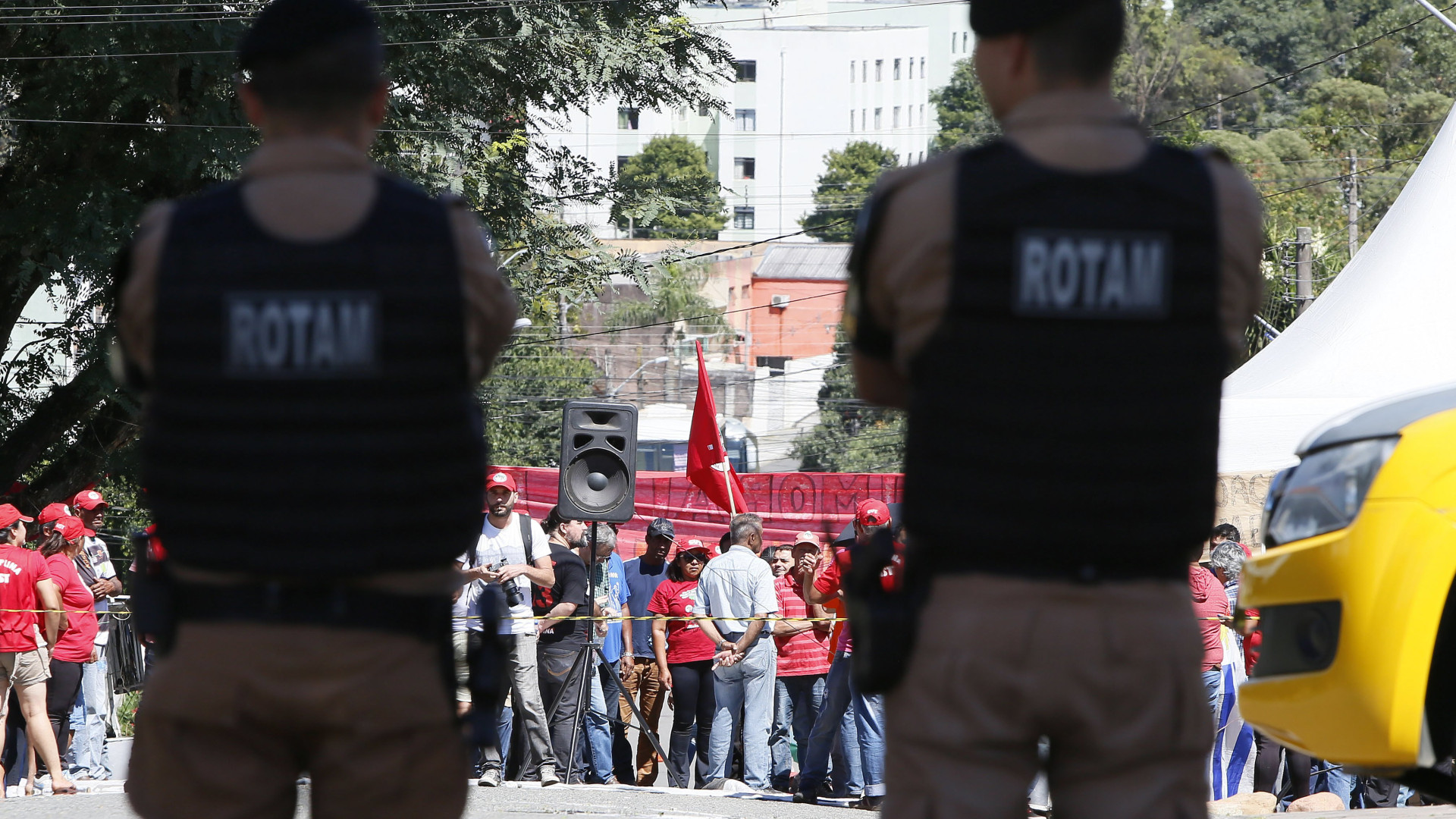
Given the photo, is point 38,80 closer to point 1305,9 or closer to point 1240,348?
point 1240,348

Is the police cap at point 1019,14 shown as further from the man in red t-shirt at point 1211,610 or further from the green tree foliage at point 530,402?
the green tree foliage at point 530,402

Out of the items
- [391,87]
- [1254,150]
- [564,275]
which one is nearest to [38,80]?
[391,87]

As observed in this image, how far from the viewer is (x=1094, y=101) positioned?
2.41 m

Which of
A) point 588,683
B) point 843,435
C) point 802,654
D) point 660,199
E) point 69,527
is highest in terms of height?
point 660,199

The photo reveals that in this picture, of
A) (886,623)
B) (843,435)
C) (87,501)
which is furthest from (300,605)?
(843,435)

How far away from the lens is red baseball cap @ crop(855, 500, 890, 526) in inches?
359

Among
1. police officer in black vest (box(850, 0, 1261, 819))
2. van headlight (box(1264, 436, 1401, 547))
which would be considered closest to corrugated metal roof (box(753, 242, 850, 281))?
van headlight (box(1264, 436, 1401, 547))

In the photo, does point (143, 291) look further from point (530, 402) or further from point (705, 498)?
point (530, 402)

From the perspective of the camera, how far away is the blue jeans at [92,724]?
10203mm

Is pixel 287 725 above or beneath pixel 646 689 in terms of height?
above

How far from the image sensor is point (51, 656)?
9672 mm

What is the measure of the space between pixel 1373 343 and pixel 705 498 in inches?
564

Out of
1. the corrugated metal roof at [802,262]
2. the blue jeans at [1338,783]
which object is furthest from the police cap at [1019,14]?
the corrugated metal roof at [802,262]

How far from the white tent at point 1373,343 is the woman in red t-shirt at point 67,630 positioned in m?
9.56
